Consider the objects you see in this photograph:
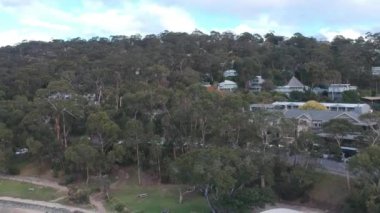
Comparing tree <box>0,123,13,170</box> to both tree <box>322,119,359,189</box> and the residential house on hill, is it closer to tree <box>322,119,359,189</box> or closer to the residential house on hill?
the residential house on hill

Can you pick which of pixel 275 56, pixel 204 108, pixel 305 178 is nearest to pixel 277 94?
pixel 275 56

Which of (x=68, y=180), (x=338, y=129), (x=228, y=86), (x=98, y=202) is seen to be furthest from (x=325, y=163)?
(x=228, y=86)

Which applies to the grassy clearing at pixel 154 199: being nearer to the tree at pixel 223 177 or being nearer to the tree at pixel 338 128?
the tree at pixel 223 177

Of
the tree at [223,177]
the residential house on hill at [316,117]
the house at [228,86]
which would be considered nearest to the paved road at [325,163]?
the residential house on hill at [316,117]

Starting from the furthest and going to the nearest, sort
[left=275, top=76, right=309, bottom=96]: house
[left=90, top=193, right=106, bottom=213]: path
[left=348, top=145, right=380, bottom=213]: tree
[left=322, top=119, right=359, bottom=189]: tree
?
1. [left=275, top=76, right=309, bottom=96]: house
2. [left=90, top=193, right=106, bottom=213]: path
3. [left=322, top=119, right=359, bottom=189]: tree
4. [left=348, top=145, right=380, bottom=213]: tree

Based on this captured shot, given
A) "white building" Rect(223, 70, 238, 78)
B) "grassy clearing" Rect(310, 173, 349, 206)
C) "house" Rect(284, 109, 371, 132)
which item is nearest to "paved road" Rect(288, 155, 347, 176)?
"grassy clearing" Rect(310, 173, 349, 206)
